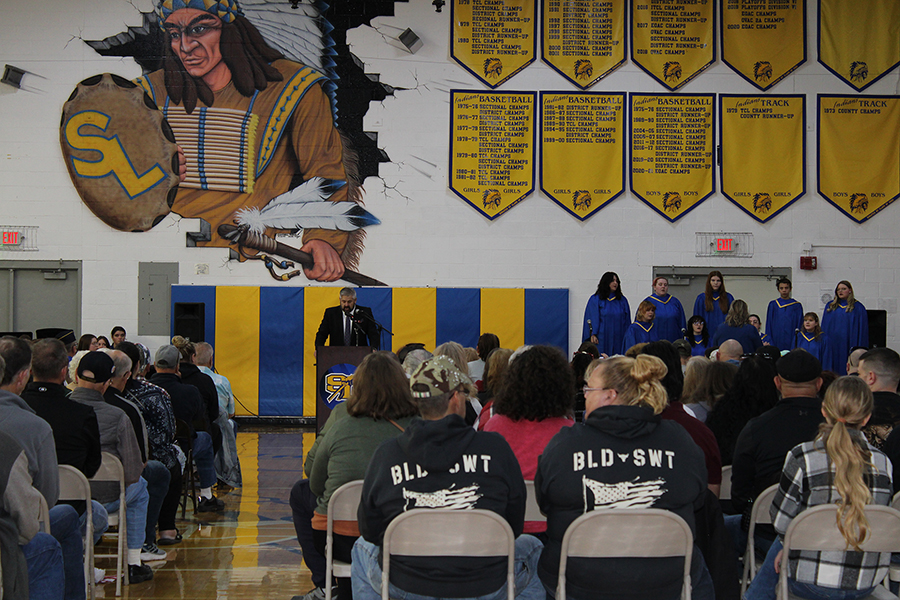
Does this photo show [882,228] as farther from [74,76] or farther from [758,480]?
[74,76]

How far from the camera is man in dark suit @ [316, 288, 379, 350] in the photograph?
707 centimetres

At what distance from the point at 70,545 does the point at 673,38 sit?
9.04 m

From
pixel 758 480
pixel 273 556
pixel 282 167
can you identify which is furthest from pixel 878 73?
pixel 273 556

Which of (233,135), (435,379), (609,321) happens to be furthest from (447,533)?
(233,135)

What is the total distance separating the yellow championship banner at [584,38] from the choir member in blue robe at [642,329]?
3070mm

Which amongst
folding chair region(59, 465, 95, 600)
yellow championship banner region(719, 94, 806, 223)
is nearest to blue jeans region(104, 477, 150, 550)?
folding chair region(59, 465, 95, 600)

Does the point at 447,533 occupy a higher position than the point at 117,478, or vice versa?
the point at 447,533

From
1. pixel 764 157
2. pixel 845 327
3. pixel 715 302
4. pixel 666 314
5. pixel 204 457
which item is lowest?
pixel 204 457

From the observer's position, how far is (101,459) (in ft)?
11.3

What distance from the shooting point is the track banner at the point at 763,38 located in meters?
9.77

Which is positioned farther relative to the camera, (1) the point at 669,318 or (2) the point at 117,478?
(1) the point at 669,318

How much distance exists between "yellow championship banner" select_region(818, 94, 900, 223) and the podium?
22.8 ft

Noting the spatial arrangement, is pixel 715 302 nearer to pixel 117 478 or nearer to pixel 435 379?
pixel 117 478

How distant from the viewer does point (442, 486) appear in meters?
2.26
